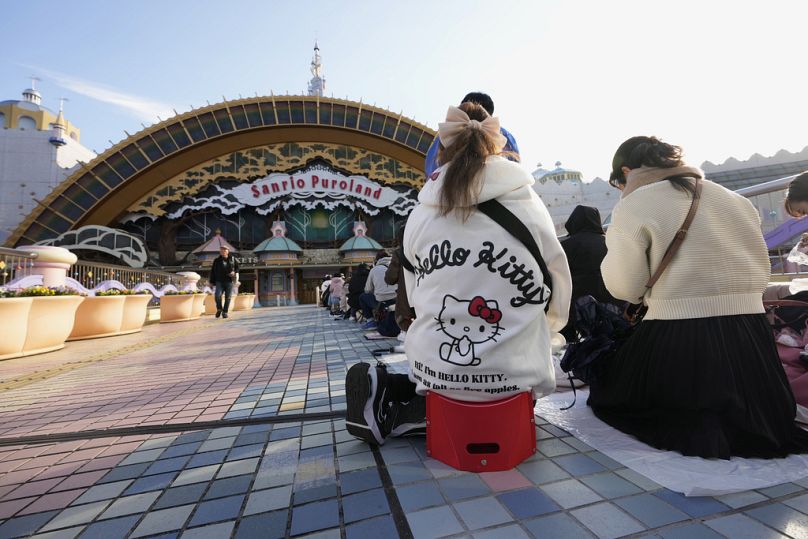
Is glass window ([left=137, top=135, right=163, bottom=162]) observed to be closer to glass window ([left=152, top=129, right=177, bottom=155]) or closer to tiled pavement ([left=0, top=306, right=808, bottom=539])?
glass window ([left=152, top=129, right=177, bottom=155])

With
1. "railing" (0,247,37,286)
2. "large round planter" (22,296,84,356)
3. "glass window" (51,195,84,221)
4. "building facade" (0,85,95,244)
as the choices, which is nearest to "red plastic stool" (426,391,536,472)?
"large round planter" (22,296,84,356)

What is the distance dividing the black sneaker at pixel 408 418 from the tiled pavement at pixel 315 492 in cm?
5

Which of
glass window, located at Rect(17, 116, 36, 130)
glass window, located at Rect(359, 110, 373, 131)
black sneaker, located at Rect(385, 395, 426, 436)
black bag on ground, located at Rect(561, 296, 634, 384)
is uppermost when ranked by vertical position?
glass window, located at Rect(17, 116, 36, 130)

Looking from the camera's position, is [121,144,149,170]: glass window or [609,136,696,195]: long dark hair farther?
[121,144,149,170]: glass window

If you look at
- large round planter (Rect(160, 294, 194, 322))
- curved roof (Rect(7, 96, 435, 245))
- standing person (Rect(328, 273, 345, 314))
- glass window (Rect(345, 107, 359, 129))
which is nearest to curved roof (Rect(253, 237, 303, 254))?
curved roof (Rect(7, 96, 435, 245))

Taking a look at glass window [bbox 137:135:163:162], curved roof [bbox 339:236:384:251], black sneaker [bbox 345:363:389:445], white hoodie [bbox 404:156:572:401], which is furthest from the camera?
curved roof [bbox 339:236:384:251]

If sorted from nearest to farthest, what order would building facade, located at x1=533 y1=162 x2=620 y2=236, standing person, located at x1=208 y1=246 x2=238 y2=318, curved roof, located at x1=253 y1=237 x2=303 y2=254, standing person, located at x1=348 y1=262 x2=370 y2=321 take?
1. standing person, located at x1=348 y1=262 x2=370 y2=321
2. standing person, located at x1=208 y1=246 x2=238 y2=318
3. curved roof, located at x1=253 y1=237 x2=303 y2=254
4. building facade, located at x1=533 y1=162 x2=620 y2=236

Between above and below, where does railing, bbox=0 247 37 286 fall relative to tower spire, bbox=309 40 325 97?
below

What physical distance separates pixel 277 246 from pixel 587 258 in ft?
74.1

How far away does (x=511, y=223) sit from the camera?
136cm

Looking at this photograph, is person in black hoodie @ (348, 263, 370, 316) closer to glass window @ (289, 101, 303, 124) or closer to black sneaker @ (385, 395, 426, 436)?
black sneaker @ (385, 395, 426, 436)

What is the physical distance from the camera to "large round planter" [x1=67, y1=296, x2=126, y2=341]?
597 centimetres

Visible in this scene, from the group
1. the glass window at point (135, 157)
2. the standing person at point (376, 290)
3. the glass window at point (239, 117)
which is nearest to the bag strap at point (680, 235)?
the standing person at point (376, 290)

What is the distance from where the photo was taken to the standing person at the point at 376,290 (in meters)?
5.60
